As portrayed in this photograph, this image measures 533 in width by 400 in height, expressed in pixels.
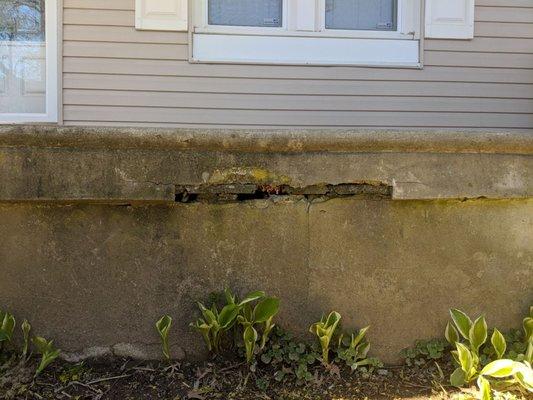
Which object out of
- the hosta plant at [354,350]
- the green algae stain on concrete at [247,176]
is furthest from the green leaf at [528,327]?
the green algae stain on concrete at [247,176]

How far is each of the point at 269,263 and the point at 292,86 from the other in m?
1.80

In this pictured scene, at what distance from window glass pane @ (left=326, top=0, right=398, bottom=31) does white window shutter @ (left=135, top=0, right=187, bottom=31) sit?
3.69 ft

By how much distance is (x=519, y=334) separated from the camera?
2.51 metres

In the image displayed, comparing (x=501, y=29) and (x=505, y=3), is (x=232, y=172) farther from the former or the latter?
(x=505, y=3)

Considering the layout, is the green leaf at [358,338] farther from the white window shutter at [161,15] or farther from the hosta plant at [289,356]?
the white window shutter at [161,15]

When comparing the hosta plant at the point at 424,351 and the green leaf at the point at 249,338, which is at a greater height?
the green leaf at the point at 249,338

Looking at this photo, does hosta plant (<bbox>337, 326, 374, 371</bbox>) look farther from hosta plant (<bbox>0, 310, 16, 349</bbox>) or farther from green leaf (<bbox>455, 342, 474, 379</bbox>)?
hosta plant (<bbox>0, 310, 16, 349</bbox>)

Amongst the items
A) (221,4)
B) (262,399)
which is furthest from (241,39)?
(262,399)

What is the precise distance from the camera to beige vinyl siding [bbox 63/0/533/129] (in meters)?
3.67

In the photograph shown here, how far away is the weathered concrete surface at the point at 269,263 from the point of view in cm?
239

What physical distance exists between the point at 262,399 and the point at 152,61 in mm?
2537

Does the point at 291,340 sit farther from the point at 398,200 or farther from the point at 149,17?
the point at 149,17

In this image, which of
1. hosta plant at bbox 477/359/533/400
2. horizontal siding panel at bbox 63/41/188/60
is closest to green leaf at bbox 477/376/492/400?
hosta plant at bbox 477/359/533/400

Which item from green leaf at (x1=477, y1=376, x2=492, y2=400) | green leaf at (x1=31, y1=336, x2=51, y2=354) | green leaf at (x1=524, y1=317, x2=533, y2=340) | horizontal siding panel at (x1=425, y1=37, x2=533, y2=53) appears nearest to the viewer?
green leaf at (x1=477, y1=376, x2=492, y2=400)
